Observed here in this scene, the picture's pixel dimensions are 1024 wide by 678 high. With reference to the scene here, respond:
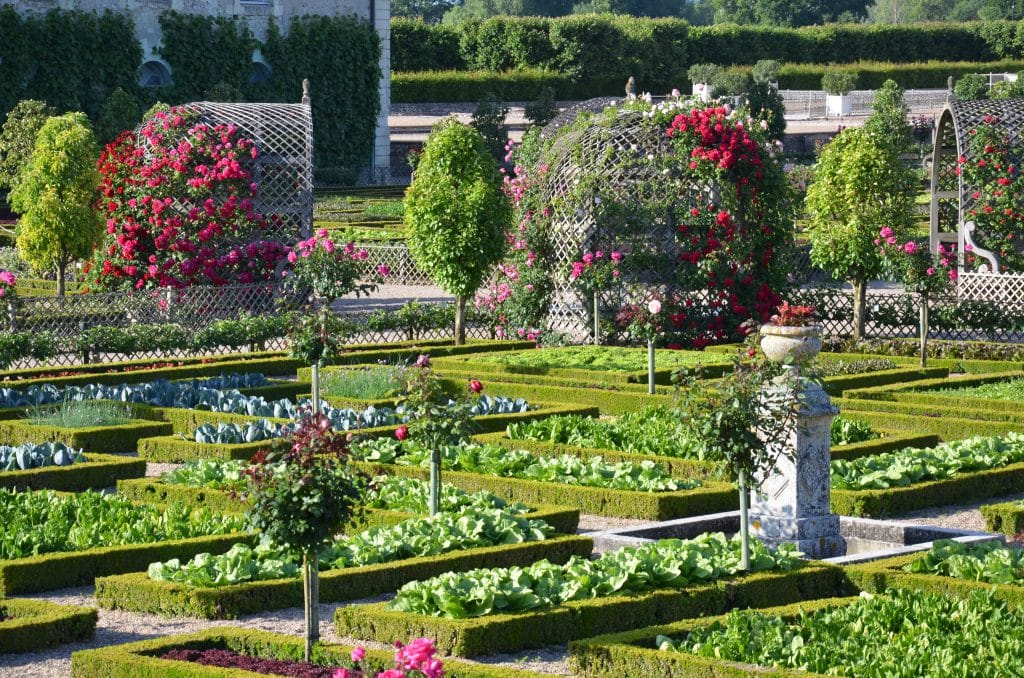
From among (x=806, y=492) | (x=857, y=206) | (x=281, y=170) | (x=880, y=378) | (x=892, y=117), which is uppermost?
(x=892, y=117)

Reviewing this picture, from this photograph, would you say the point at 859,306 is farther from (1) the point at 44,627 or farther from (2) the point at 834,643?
(1) the point at 44,627

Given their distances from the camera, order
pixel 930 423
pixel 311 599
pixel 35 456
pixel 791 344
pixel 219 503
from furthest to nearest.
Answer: pixel 930 423 < pixel 35 456 < pixel 219 503 < pixel 791 344 < pixel 311 599

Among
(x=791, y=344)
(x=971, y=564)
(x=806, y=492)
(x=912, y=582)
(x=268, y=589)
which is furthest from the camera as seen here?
(x=806, y=492)

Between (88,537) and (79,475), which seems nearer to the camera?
(88,537)

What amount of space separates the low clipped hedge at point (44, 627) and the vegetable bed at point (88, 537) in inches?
36.3

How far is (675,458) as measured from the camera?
13625 millimetres

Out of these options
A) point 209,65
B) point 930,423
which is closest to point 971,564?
point 930,423

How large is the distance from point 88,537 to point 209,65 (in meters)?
34.2

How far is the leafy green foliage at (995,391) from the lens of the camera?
1656 centimetres

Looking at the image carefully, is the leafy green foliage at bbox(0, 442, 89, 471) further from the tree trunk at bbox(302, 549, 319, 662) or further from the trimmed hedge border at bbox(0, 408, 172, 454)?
the tree trunk at bbox(302, 549, 319, 662)

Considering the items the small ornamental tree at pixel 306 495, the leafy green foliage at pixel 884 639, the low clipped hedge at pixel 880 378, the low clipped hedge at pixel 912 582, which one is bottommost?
the low clipped hedge at pixel 880 378

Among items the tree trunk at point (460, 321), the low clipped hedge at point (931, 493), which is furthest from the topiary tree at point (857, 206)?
the low clipped hedge at point (931, 493)

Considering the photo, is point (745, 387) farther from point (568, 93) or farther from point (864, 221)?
point (568, 93)

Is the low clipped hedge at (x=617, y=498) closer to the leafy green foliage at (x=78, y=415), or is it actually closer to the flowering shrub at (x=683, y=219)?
the leafy green foliage at (x=78, y=415)
